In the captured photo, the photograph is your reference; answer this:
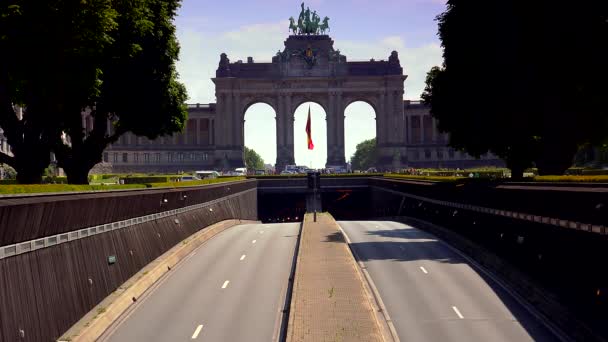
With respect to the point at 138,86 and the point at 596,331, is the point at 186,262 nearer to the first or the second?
the point at 138,86

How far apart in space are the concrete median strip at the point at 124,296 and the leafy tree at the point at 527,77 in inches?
954

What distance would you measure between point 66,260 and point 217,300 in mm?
7864

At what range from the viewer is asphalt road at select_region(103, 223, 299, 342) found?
24438 millimetres

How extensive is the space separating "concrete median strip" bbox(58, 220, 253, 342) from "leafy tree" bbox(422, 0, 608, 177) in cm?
2423

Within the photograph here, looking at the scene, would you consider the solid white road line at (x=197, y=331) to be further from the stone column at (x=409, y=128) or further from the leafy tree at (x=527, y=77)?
the stone column at (x=409, y=128)

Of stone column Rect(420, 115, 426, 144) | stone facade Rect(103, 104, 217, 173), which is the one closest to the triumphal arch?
stone facade Rect(103, 104, 217, 173)

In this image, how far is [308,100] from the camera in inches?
6924

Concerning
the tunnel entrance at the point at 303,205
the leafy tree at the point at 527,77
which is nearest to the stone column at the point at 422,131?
the tunnel entrance at the point at 303,205

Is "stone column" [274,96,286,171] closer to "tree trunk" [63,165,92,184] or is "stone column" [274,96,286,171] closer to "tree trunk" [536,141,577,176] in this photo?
"tree trunk" [536,141,577,176]

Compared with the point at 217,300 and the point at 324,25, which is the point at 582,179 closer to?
the point at 217,300

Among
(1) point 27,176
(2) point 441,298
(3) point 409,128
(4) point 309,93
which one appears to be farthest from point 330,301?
(3) point 409,128

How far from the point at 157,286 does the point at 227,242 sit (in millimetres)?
16926

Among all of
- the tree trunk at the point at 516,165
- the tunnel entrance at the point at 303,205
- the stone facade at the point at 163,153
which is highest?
the stone facade at the point at 163,153

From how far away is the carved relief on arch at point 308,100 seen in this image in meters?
173
